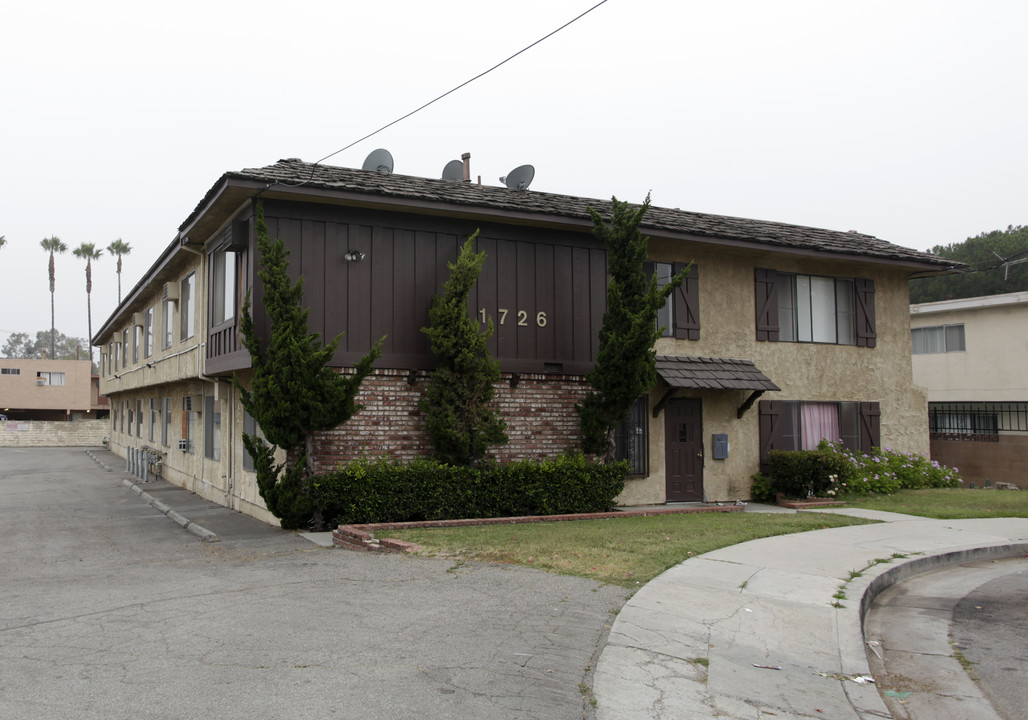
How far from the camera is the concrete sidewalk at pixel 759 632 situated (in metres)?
5.21

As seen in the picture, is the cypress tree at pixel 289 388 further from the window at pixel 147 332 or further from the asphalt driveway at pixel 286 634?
the window at pixel 147 332

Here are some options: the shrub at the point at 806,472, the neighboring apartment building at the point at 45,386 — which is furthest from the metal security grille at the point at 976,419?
the neighboring apartment building at the point at 45,386

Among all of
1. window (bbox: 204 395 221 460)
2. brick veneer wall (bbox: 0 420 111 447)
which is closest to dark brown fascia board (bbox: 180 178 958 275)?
window (bbox: 204 395 221 460)

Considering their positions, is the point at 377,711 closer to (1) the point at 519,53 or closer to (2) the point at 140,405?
(1) the point at 519,53

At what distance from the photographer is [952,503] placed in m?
15.5

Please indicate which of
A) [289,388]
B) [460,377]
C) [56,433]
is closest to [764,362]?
[460,377]

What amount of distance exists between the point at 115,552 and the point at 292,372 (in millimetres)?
3220

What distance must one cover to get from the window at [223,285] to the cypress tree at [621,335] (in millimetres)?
6205

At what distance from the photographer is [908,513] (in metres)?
14.0

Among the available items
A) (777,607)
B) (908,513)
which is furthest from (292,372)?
(908,513)

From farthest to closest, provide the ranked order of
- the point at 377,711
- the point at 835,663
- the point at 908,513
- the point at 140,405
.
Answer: the point at 140,405, the point at 908,513, the point at 835,663, the point at 377,711

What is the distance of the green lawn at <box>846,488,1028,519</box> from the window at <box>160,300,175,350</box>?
15556 millimetres

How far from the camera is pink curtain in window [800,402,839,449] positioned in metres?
17.6

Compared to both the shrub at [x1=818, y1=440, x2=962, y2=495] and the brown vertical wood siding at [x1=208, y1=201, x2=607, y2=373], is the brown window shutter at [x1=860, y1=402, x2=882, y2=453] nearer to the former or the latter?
the shrub at [x1=818, y1=440, x2=962, y2=495]
